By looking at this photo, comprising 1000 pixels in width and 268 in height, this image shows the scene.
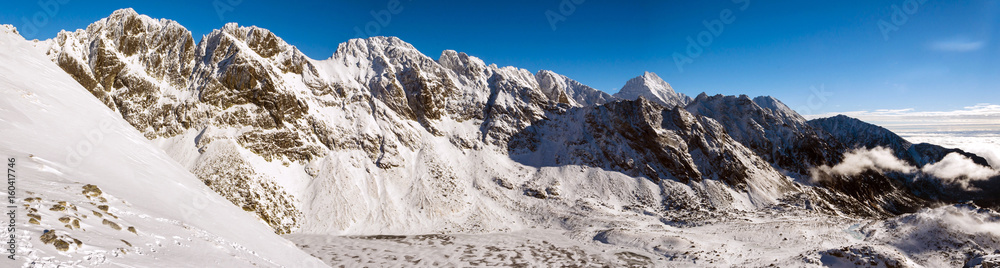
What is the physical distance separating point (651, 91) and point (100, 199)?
18562 centimetres

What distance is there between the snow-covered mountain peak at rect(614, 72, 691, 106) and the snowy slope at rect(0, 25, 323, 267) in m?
175

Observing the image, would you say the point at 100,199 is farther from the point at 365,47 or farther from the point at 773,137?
the point at 773,137

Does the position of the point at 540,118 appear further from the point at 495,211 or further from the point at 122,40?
the point at 122,40

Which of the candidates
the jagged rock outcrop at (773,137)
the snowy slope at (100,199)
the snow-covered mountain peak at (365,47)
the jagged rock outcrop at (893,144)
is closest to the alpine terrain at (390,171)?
the snowy slope at (100,199)

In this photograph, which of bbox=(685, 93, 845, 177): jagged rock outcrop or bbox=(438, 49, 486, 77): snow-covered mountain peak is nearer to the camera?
bbox=(685, 93, 845, 177): jagged rock outcrop

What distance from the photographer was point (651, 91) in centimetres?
17400

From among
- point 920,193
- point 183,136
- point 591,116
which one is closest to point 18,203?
point 183,136

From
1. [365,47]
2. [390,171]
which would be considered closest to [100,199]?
[390,171]

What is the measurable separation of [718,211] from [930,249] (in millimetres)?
24408

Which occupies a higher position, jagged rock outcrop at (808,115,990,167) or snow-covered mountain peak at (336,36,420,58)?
snow-covered mountain peak at (336,36,420,58)

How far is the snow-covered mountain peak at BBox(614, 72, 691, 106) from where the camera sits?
173 metres

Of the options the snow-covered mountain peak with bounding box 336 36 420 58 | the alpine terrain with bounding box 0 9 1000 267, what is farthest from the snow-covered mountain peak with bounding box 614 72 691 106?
the snow-covered mountain peak with bounding box 336 36 420 58

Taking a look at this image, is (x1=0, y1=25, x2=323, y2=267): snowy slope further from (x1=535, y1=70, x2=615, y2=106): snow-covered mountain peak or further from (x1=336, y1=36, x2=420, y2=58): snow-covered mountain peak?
(x1=535, y1=70, x2=615, y2=106): snow-covered mountain peak

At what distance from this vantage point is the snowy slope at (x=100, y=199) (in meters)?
6.75
